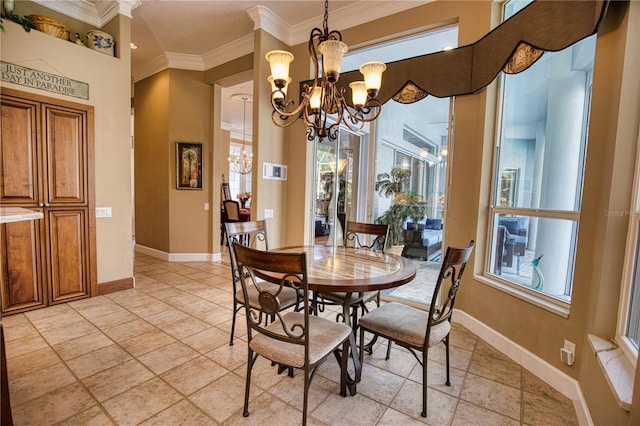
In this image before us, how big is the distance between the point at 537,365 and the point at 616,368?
808 millimetres

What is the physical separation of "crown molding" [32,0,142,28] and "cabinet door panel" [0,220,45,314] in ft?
8.11

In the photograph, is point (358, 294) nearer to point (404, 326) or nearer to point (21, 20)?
point (404, 326)

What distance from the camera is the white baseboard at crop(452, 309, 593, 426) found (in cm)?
179

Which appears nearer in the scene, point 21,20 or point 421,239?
point 21,20

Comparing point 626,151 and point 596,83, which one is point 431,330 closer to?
point 626,151

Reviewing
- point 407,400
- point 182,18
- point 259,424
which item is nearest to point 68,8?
point 182,18

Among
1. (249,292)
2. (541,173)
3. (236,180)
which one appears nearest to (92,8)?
(249,292)

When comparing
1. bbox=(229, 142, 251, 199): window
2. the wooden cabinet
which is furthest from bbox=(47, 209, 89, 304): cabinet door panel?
bbox=(229, 142, 251, 199): window

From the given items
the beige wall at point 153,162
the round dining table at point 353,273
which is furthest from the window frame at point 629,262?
the beige wall at point 153,162

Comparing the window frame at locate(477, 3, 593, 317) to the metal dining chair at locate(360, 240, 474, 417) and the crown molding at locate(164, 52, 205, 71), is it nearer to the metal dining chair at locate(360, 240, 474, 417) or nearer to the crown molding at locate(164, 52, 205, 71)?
the metal dining chair at locate(360, 240, 474, 417)

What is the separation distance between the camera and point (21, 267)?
297 centimetres

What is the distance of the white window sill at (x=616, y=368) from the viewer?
1.27 metres

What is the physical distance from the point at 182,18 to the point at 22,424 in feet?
14.0

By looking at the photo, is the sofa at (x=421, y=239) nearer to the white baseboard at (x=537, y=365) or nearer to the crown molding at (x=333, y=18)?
the white baseboard at (x=537, y=365)
